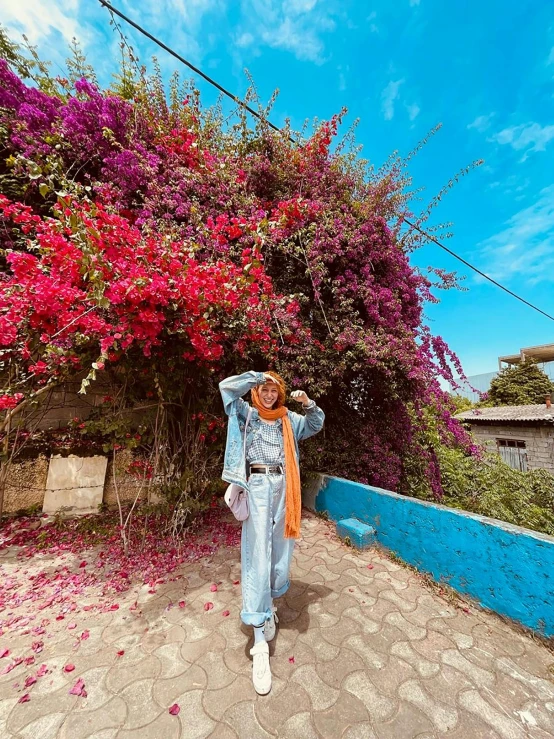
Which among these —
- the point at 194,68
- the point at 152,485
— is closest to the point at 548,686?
the point at 152,485

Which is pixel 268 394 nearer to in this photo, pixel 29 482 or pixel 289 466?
pixel 289 466

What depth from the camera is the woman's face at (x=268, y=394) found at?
2150 mm

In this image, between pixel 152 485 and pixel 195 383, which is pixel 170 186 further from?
pixel 152 485

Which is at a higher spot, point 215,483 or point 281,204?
point 281,204

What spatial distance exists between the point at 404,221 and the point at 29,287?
4.86 meters

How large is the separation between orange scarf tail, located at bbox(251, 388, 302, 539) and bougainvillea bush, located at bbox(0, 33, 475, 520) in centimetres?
96

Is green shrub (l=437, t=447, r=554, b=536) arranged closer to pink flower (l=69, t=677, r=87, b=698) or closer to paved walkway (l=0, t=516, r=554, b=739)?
paved walkway (l=0, t=516, r=554, b=739)

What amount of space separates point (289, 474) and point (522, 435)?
40.9 feet

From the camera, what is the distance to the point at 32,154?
3834 millimetres

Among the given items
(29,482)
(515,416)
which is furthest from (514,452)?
(29,482)

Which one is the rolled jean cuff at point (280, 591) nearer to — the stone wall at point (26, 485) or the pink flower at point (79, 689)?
the pink flower at point (79, 689)

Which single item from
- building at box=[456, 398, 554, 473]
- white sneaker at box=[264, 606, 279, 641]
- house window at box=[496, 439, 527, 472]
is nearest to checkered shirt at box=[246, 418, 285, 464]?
white sneaker at box=[264, 606, 279, 641]

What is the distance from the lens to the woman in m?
1.90

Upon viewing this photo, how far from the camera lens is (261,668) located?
171 cm
